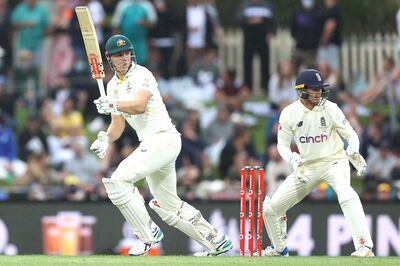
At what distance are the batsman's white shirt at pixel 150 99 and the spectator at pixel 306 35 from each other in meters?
6.89

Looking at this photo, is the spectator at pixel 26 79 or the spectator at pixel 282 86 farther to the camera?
the spectator at pixel 26 79

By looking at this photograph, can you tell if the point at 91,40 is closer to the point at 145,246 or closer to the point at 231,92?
the point at 145,246

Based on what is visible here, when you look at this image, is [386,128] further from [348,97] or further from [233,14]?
[233,14]

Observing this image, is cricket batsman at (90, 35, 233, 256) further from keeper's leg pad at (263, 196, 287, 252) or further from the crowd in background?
the crowd in background

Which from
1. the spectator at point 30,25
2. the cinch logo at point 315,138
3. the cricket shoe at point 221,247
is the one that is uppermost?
the spectator at point 30,25

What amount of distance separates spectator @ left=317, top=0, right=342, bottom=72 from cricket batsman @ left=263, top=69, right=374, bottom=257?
20.5 ft

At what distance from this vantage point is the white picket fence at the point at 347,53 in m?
19.8

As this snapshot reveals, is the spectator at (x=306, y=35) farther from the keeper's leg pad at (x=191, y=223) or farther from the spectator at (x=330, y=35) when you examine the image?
the keeper's leg pad at (x=191, y=223)

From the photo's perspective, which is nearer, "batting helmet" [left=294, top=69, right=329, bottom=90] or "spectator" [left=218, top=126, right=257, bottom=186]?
"batting helmet" [left=294, top=69, right=329, bottom=90]

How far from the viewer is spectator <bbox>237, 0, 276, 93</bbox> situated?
18906 mm

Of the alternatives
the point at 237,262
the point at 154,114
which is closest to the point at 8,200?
the point at 154,114

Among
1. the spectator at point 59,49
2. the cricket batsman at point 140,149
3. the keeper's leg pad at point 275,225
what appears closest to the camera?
the cricket batsman at point 140,149

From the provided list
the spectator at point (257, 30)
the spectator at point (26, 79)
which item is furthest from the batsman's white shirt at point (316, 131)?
the spectator at point (26, 79)

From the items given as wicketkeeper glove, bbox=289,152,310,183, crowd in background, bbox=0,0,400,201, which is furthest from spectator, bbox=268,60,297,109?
wicketkeeper glove, bbox=289,152,310,183
